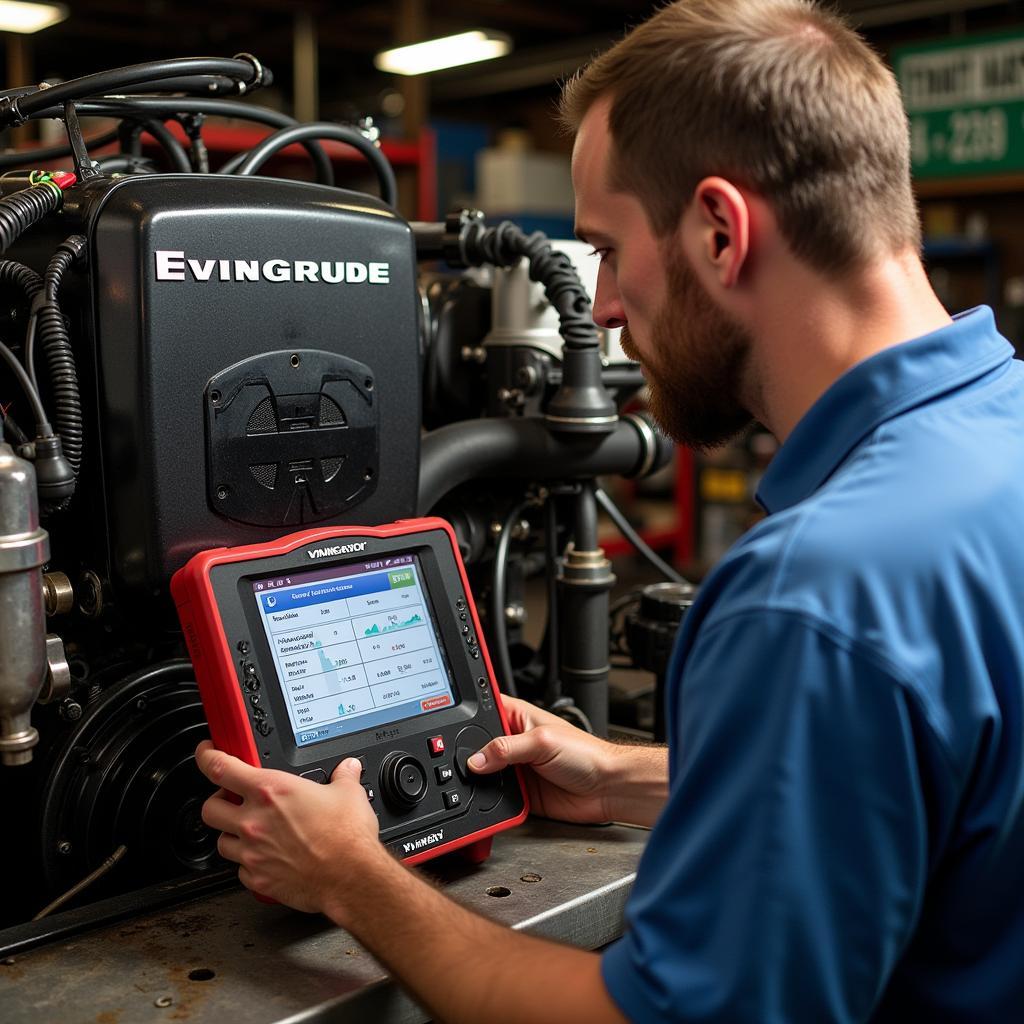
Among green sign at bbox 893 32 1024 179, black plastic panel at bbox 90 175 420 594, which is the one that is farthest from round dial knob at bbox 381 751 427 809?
green sign at bbox 893 32 1024 179

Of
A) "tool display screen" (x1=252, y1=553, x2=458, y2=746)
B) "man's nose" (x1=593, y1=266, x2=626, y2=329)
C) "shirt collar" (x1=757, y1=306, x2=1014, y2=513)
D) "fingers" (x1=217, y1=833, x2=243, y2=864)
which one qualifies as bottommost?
"fingers" (x1=217, y1=833, x2=243, y2=864)

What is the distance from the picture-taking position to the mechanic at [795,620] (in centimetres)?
63

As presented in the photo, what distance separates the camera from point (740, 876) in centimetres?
64

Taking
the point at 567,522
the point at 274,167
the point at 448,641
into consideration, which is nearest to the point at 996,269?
the point at 274,167

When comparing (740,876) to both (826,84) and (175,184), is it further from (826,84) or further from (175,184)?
(175,184)

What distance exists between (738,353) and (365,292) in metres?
0.37

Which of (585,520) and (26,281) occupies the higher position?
(26,281)

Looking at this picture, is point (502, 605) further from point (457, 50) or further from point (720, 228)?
point (457, 50)

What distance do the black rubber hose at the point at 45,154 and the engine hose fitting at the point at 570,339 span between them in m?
0.42

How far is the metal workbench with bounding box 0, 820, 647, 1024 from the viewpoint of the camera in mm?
785

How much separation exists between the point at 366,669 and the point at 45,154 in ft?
2.09

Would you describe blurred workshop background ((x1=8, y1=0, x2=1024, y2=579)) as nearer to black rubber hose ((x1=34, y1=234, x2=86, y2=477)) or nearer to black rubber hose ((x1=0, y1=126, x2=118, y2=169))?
black rubber hose ((x1=0, y1=126, x2=118, y2=169))

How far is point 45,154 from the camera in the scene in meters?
1.22

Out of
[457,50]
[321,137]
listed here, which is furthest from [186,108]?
[457,50]
